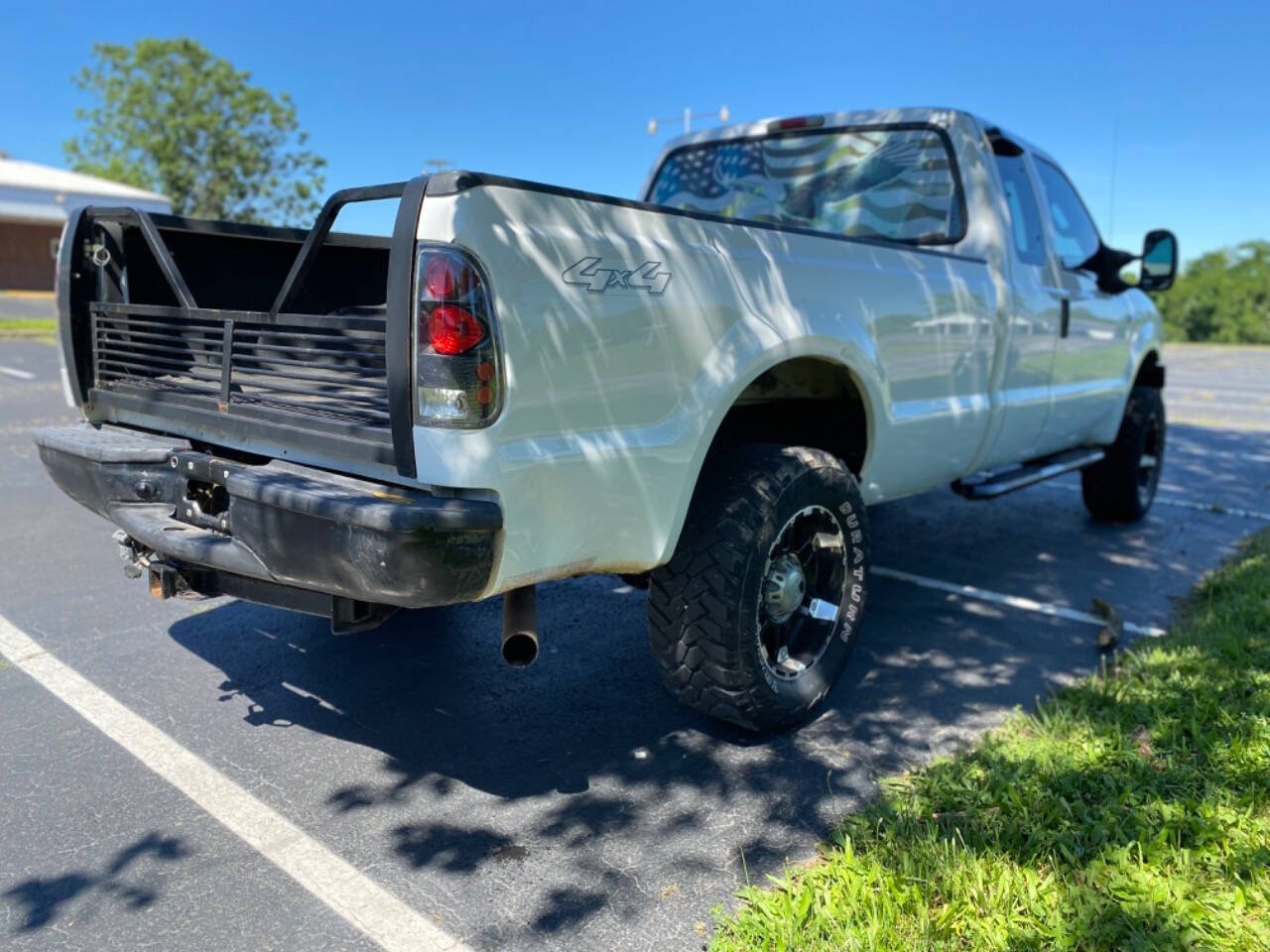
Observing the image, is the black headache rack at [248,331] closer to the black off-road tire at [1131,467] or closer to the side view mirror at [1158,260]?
the side view mirror at [1158,260]

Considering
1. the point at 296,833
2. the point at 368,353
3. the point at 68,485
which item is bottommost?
the point at 296,833

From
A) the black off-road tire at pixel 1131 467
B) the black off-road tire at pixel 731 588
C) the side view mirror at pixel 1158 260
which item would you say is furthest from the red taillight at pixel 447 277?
the black off-road tire at pixel 1131 467

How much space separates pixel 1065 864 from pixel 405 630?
2.69 m

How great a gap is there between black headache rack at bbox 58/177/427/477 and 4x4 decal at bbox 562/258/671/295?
41 cm

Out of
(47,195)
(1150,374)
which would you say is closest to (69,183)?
(47,195)

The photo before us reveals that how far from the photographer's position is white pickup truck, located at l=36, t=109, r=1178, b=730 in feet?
7.73

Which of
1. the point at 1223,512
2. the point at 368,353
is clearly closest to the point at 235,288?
the point at 368,353

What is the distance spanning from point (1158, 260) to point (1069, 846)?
453cm

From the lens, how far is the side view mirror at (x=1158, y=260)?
5891 millimetres

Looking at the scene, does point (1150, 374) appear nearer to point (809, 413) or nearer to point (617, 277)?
point (809, 413)

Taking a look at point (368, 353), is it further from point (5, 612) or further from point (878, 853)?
point (5, 612)

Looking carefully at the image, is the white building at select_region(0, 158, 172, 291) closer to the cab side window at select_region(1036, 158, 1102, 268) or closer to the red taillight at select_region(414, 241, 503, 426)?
the cab side window at select_region(1036, 158, 1102, 268)

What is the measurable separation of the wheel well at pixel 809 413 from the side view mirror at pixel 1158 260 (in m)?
3.13

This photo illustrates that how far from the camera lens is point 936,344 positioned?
399 cm
